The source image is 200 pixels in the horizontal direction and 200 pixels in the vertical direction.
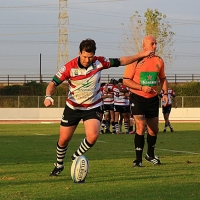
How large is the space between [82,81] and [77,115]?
55 cm

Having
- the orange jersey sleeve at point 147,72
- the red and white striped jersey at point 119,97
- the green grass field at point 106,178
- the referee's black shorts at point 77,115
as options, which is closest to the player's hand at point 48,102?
the referee's black shorts at point 77,115

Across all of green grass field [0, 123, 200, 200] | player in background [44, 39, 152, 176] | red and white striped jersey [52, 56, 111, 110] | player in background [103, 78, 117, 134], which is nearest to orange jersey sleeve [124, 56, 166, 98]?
green grass field [0, 123, 200, 200]

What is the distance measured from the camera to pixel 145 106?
12227 millimetres

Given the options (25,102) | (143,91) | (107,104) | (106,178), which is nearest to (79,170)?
(106,178)

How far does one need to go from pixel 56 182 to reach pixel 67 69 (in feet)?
5.31

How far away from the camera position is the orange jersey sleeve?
12.1 meters

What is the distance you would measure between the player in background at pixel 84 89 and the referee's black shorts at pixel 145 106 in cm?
198

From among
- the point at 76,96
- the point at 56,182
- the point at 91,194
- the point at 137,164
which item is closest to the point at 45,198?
the point at 91,194

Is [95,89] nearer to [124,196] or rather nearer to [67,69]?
[67,69]

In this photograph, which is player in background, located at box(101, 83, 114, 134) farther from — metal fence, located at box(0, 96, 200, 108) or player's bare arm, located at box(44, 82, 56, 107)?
metal fence, located at box(0, 96, 200, 108)

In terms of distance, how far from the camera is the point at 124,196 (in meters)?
8.09

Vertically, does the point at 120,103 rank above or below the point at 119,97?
below

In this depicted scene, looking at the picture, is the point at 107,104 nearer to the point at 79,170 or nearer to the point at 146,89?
the point at 146,89

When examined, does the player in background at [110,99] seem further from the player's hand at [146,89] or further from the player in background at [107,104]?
the player's hand at [146,89]
